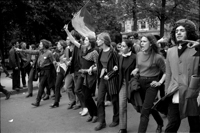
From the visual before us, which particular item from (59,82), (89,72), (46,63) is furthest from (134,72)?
(46,63)

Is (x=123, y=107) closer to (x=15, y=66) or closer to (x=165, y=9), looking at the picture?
(x=15, y=66)

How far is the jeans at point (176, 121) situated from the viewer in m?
3.34

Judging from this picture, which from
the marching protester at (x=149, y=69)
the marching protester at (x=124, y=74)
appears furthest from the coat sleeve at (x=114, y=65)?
the marching protester at (x=149, y=69)

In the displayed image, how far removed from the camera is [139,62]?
4.58 m

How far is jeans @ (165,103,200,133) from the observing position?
3.34 metres

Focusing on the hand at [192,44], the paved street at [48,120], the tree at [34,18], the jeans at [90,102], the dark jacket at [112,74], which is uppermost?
the tree at [34,18]

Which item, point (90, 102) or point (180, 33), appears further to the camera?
point (90, 102)

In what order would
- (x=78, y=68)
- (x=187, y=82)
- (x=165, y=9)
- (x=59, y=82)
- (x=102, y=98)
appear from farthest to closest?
(x=165, y=9), (x=59, y=82), (x=78, y=68), (x=102, y=98), (x=187, y=82)

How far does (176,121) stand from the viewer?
3.43 metres

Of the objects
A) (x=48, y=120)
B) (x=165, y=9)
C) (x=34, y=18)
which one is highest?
(x=165, y=9)

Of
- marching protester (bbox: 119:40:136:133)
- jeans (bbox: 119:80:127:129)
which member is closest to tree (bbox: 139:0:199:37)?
marching protester (bbox: 119:40:136:133)

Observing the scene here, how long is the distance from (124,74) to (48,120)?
2.41 metres

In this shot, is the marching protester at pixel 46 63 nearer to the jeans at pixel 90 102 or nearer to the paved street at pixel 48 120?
the paved street at pixel 48 120

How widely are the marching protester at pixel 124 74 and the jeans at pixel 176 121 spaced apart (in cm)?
153
